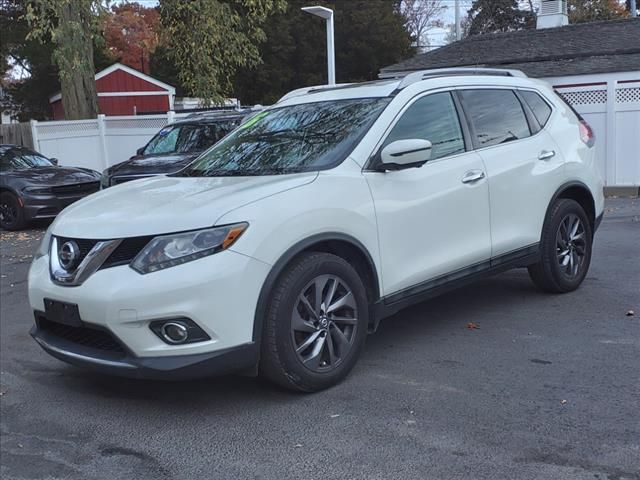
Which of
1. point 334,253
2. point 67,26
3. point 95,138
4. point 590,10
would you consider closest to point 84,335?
point 334,253

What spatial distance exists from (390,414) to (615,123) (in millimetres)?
11020

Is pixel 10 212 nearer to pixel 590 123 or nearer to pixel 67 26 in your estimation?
pixel 67 26

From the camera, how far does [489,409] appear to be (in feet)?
12.5

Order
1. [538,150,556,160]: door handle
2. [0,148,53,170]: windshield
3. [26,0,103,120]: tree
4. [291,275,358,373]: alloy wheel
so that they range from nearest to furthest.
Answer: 1. [291,275,358,373]: alloy wheel
2. [538,150,556,160]: door handle
3. [0,148,53,170]: windshield
4. [26,0,103,120]: tree

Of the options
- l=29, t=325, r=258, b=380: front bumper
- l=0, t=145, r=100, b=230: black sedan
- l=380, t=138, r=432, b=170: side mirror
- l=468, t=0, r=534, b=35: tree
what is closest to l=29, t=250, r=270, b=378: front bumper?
l=29, t=325, r=258, b=380: front bumper

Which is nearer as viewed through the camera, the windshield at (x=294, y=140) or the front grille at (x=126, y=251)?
the front grille at (x=126, y=251)

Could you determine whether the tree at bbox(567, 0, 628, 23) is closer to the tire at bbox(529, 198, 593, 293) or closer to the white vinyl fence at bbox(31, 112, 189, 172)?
the white vinyl fence at bbox(31, 112, 189, 172)

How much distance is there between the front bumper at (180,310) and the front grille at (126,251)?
4 cm

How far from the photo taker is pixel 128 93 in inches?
1366

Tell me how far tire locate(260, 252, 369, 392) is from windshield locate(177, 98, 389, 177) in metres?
0.71

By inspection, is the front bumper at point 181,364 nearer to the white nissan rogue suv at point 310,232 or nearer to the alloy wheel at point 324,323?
the white nissan rogue suv at point 310,232

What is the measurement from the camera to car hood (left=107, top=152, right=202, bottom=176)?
408 inches

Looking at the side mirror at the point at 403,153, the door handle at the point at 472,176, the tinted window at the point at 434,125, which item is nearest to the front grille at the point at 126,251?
the side mirror at the point at 403,153

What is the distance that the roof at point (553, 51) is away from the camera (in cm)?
1630
